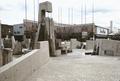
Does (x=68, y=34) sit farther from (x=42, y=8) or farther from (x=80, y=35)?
(x=42, y=8)

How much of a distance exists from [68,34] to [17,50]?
11193 mm

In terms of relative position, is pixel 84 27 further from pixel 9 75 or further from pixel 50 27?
pixel 9 75

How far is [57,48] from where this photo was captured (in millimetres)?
10367

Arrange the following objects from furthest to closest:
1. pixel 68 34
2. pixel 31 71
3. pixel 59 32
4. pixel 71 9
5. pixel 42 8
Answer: pixel 71 9
pixel 68 34
pixel 59 32
pixel 42 8
pixel 31 71

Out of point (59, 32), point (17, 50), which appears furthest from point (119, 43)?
point (59, 32)

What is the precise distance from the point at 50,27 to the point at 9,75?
675cm

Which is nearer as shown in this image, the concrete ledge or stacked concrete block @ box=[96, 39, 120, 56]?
the concrete ledge

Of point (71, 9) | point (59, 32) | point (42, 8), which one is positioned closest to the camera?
point (42, 8)

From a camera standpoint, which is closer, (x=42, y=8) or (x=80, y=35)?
(x=42, y=8)

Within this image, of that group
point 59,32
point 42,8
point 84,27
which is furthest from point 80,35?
point 42,8

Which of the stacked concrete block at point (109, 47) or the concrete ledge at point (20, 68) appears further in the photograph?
the stacked concrete block at point (109, 47)

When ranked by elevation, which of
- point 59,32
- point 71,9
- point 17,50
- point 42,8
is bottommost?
point 17,50

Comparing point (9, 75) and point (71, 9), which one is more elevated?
point (71, 9)

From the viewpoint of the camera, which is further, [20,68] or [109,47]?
[109,47]
